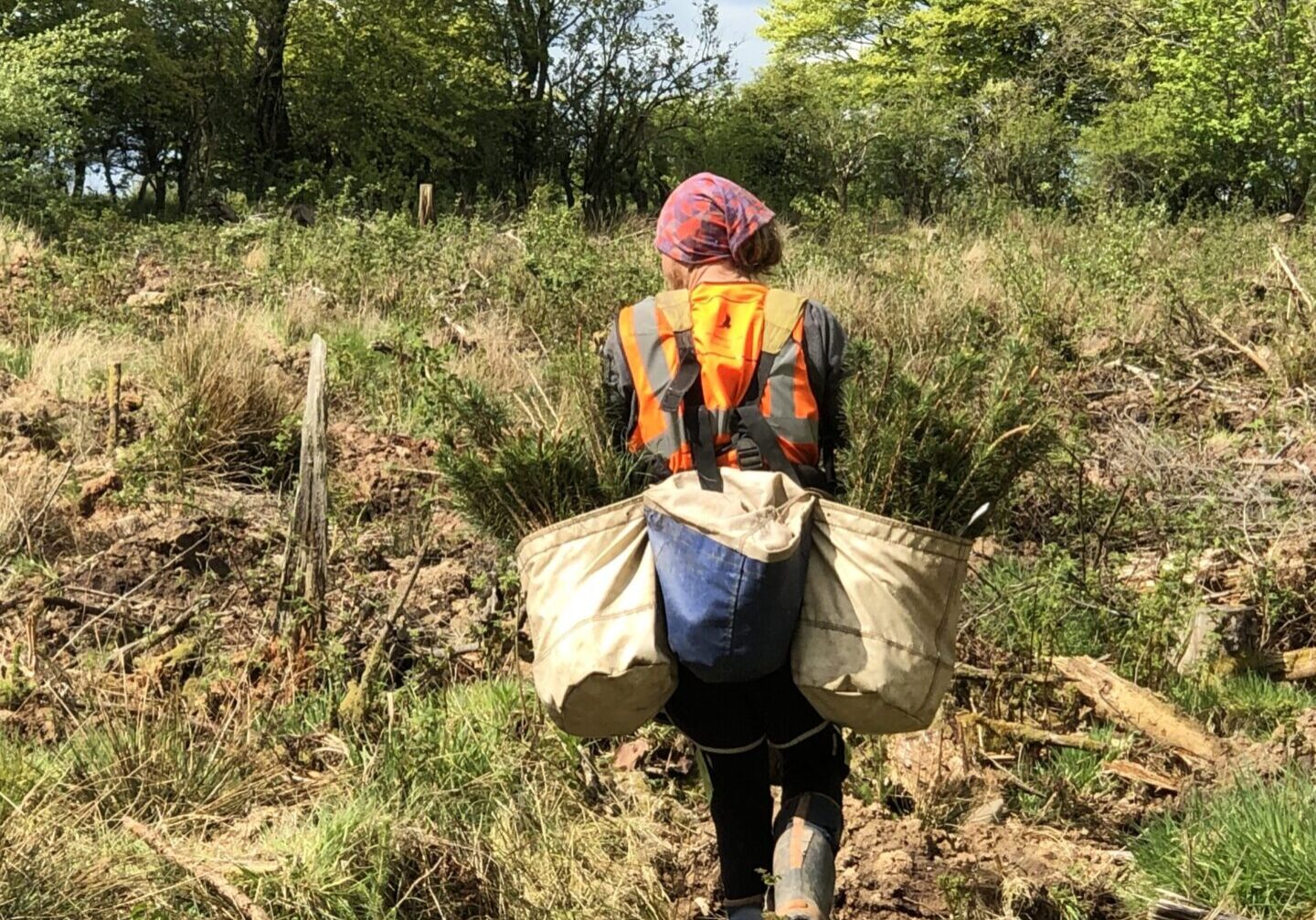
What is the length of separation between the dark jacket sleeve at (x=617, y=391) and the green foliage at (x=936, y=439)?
1.64 feet

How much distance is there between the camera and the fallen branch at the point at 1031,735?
3.87 m

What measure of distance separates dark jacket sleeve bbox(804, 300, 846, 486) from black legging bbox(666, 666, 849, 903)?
61 cm

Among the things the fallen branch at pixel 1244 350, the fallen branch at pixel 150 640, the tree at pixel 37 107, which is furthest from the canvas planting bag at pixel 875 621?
the tree at pixel 37 107

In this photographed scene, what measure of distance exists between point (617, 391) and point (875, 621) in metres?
0.81

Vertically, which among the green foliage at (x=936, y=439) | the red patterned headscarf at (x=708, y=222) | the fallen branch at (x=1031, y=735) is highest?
the red patterned headscarf at (x=708, y=222)

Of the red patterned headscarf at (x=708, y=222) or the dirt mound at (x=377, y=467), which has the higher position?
the red patterned headscarf at (x=708, y=222)

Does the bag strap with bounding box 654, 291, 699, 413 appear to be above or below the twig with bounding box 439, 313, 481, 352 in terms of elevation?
above

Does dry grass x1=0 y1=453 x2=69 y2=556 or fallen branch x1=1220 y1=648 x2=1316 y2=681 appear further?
dry grass x1=0 y1=453 x2=69 y2=556

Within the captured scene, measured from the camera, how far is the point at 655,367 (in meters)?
2.54

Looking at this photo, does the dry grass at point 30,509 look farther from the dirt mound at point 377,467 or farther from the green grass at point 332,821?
the green grass at point 332,821

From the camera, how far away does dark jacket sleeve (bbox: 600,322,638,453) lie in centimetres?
265

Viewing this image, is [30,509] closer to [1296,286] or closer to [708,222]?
[708,222]

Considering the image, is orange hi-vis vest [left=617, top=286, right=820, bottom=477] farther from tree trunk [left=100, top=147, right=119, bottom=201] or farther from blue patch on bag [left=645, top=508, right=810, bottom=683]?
tree trunk [left=100, top=147, right=119, bottom=201]

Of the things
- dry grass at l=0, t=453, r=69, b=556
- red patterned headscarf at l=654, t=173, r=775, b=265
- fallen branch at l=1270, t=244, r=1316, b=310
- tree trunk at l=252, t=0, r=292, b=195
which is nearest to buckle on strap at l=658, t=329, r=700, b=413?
red patterned headscarf at l=654, t=173, r=775, b=265
